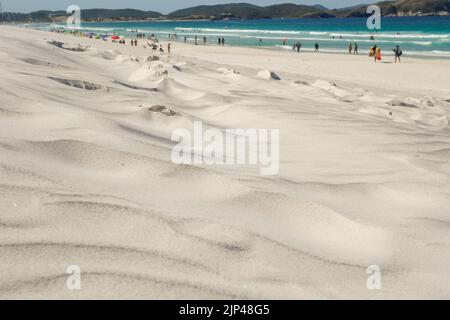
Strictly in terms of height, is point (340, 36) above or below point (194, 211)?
above

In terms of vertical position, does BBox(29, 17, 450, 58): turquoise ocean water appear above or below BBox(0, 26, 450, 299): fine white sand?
above

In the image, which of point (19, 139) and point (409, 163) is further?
point (409, 163)

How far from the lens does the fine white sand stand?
154 cm

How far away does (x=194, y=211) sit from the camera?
2.03 metres

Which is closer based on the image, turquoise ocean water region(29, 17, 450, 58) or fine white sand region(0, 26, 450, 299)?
fine white sand region(0, 26, 450, 299)

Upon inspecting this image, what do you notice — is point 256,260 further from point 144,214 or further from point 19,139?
point 19,139

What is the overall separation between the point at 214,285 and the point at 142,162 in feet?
3.62

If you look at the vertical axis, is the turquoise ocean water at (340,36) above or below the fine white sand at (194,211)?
above

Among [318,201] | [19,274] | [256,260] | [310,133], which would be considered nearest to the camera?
[19,274]

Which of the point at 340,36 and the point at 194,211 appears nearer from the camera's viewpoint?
the point at 194,211

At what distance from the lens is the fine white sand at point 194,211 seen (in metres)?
1.54

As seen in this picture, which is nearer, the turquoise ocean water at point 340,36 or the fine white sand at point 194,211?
the fine white sand at point 194,211

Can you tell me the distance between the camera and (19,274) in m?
1.42

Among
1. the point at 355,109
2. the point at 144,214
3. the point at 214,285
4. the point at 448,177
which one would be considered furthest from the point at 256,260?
the point at 355,109
